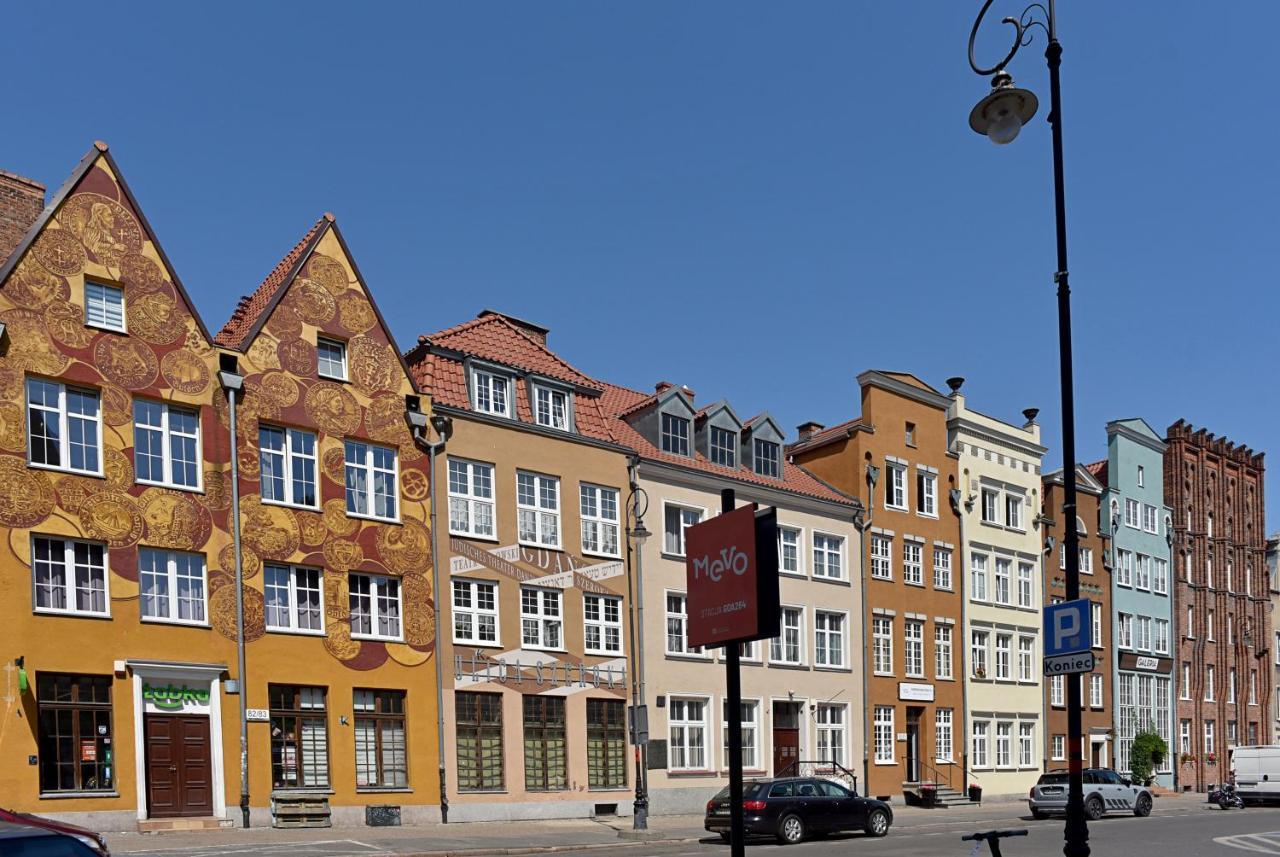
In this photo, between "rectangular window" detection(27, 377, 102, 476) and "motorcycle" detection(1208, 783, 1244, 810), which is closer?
"rectangular window" detection(27, 377, 102, 476)

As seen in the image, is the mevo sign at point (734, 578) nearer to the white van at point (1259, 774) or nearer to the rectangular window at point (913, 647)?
the rectangular window at point (913, 647)

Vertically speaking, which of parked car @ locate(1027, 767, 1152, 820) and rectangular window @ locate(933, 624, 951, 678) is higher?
rectangular window @ locate(933, 624, 951, 678)

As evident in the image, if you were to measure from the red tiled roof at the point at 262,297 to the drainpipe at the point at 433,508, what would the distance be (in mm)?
4136

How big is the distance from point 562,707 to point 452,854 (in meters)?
10.7

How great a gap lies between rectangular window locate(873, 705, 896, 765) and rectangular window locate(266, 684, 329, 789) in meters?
20.6

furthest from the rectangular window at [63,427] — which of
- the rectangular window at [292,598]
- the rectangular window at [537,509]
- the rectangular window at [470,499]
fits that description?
the rectangular window at [537,509]

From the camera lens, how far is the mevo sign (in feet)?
31.2

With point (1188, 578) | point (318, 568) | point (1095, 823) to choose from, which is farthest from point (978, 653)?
point (318, 568)

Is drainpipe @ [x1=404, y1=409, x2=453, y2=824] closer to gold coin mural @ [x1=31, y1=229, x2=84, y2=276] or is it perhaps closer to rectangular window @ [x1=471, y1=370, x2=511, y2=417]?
rectangular window @ [x1=471, y1=370, x2=511, y2=417]

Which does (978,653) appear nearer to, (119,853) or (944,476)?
(944,476)

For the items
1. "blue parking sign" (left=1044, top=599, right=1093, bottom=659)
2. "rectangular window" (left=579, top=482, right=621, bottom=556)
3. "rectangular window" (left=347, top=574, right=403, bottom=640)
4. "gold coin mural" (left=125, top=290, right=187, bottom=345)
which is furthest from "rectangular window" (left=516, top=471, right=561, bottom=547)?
"blue parking sign" (left=1044, top=599, right=1093, bottom=659)

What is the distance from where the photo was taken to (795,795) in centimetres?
2823

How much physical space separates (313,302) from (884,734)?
24.2 meters

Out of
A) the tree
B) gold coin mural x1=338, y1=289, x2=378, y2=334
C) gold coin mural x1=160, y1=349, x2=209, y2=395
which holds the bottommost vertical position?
the tree
